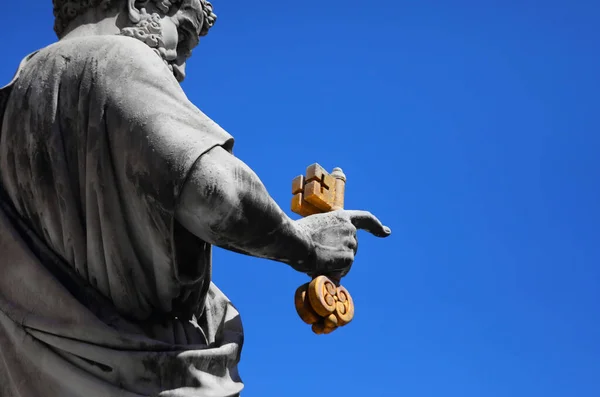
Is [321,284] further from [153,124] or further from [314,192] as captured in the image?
[153,124]

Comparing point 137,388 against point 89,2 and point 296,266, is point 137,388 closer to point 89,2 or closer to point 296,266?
point 296,266

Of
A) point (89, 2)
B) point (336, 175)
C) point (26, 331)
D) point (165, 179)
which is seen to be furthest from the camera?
point (336, 175)

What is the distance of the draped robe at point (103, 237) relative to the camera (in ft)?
13.4

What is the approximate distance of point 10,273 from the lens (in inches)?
173

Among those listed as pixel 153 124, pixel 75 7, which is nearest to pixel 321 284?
pixel 153 124

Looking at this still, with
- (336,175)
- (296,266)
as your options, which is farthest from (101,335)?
(336,175)

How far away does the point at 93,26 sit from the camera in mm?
4914

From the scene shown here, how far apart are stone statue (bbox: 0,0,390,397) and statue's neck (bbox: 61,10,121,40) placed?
8.8 inches

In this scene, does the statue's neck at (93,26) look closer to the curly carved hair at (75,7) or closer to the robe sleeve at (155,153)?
the curly carved hair at (75,7)

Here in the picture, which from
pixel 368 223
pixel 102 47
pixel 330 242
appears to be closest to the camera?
pixel 102 47

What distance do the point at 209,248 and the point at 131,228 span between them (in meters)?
0.39

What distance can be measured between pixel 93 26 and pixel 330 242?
164 cm

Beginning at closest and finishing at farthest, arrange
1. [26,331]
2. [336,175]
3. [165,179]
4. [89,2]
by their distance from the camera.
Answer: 1. [165,179]
2. [26,331]
3. [89,2]
4. [336,175]

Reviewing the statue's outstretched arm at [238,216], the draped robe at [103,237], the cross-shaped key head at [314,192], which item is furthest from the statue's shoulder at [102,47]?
the cross-shaped key head at [314,192]
